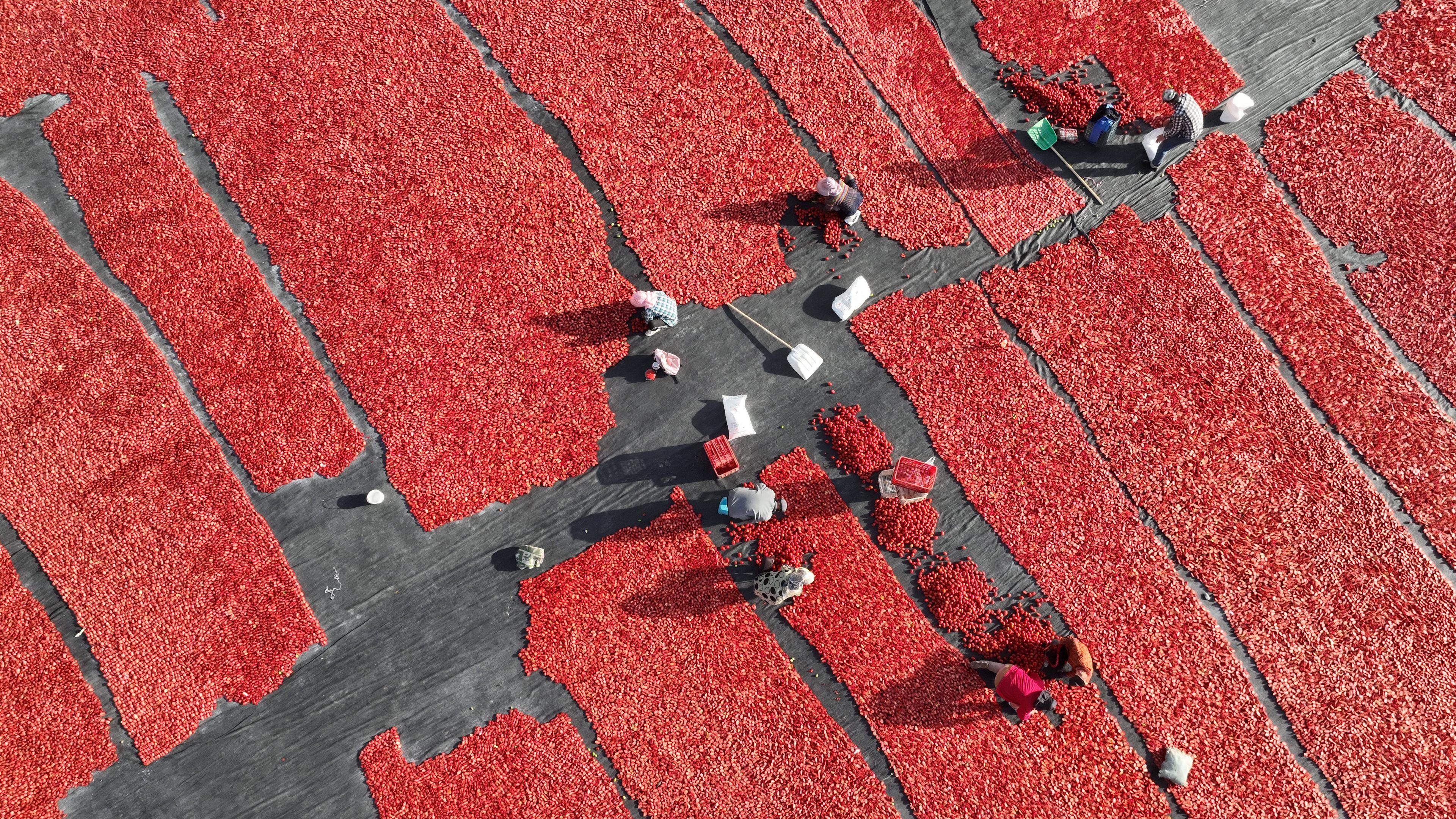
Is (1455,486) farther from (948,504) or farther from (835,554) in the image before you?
(835,554)

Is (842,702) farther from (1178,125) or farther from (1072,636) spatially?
(1178,125)

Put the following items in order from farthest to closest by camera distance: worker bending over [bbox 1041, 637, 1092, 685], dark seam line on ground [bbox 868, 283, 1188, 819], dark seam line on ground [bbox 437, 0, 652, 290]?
1. dark seam line on ground [bbox 437, 0, 652, 290]
2. dark seam line on ground [bbox 868, 283, 1188, 819]
3. worker bending over [bbox 1041, 637, 1092, 685]

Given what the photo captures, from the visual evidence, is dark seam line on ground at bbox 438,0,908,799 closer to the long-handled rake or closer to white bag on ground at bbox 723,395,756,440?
the long-handled rake

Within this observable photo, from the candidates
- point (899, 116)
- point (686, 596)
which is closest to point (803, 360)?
A: point (686, 596)

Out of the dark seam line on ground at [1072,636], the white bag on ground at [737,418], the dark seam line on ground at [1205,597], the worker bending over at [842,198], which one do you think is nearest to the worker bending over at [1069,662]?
the dark seam line on ground at [1072,636]

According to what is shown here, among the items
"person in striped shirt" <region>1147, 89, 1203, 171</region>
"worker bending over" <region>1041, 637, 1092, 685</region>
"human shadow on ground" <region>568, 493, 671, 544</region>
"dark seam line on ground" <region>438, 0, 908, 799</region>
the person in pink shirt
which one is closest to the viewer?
the person in pink shirt

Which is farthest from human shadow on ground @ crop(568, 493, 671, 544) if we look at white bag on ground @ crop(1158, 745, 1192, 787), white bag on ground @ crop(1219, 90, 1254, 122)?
white bag on ground @ crop(1219, 90, 1254, 122)
